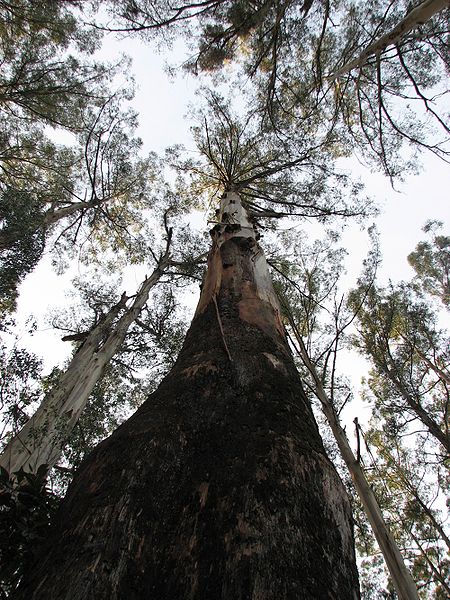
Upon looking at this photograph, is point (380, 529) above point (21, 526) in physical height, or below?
above

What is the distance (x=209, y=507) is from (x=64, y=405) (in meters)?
4.15

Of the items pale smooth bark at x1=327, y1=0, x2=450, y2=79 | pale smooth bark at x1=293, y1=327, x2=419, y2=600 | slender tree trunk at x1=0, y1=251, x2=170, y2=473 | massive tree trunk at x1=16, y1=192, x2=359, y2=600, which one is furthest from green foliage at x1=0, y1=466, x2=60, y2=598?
pale smooth bark at x1=327, y1=0, x2=450, y2=79

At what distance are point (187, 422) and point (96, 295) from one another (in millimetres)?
7720

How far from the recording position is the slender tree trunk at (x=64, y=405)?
3.68 m

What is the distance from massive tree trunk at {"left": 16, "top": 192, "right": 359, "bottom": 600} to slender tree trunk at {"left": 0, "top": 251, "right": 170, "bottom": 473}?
207cm

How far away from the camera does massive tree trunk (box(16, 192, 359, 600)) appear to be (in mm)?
698

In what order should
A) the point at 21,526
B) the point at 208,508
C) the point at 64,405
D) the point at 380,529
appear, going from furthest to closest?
1. the point at 64,405
2. the point at 380,529
3. the point at 21,526
4. the point at 208,508

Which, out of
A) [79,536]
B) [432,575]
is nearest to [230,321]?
[79,536]

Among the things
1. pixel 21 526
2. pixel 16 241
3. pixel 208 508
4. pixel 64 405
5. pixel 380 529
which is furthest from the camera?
pixel 16 241

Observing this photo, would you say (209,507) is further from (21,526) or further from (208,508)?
(21,526)

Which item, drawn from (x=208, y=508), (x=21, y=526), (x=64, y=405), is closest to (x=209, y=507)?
(x=208, y=508)

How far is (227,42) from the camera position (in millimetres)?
7277

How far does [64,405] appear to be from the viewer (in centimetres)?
438

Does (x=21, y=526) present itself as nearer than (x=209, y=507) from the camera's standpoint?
No
